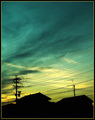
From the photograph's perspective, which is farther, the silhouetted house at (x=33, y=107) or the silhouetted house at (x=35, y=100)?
the silhouetted house at (x=35, y=100)

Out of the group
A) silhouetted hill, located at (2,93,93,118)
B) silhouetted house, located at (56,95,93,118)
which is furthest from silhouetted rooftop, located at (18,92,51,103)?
silhouetted house, located at (56,95,93,118)

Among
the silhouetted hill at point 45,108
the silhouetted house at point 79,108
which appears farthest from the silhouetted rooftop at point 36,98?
the silhouetted house at point 79,108

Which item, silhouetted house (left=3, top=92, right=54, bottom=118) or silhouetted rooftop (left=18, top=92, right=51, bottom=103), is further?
silhouetted rooftop (left=18, top=92, right=51, bottom=103)

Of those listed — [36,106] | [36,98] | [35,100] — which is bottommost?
[36,106]

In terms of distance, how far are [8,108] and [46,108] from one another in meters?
15.7

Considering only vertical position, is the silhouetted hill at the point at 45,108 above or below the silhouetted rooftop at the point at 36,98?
below

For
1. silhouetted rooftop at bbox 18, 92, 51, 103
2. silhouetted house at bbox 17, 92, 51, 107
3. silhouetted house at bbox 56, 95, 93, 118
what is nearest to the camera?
silhouetted house at bbox 56, 95, 93, 118

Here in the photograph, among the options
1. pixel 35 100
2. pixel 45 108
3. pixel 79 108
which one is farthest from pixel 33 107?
pixel 79 108

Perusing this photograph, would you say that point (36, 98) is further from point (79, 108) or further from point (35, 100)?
point (79, 108)

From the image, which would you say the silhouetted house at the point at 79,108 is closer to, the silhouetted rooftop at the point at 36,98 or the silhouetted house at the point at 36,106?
the silhouetted house at the point at 36,106

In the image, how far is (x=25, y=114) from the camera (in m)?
42.2

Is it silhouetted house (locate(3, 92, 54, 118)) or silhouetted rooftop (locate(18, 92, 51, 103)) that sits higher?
silhouetted rooftop (locate(18, 92, 51, 103))

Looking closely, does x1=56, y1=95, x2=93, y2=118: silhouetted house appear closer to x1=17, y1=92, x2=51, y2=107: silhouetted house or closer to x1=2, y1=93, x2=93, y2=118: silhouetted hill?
x1=2, y1=93, x2=93, y2=118: silhouetted hill

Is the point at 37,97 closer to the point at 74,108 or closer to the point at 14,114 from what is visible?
the point at 14,114
